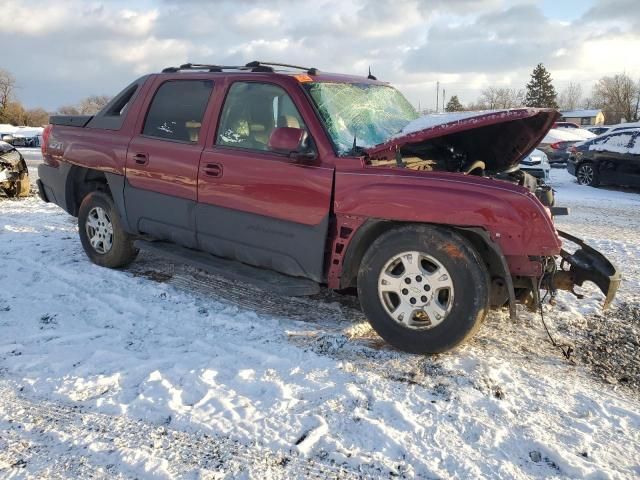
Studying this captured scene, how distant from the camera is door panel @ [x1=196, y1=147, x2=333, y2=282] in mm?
3863

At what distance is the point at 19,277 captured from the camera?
5.13m

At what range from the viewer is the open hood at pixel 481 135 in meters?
3.59

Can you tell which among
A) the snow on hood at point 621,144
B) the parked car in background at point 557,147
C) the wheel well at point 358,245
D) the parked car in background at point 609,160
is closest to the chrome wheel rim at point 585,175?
the parked car in background at point 609,160

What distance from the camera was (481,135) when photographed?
4.50 m

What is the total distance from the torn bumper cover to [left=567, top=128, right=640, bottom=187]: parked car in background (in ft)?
32.9

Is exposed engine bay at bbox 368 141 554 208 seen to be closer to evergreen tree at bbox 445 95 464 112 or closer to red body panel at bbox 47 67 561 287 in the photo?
red body panel at bbox 47 67 561 287

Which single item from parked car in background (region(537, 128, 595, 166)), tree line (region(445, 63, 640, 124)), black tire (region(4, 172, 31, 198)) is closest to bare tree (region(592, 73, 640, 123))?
tree line (region(445, 63, 640, 124))

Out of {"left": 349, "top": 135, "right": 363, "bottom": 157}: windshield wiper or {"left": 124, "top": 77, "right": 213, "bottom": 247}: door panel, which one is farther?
{"left": 124, "top": 77, "right": 213, "bottom": 247}: door panel

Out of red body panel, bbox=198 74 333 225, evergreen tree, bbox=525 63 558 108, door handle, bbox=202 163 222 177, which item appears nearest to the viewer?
red body panel, bbox=198 74 333 225

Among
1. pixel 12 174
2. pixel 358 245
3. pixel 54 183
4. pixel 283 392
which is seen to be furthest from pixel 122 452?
pixel 12 174

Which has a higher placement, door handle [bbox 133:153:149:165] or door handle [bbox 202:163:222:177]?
door handle [bbox 133:153:149:165]

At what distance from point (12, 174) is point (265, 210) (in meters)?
7.65

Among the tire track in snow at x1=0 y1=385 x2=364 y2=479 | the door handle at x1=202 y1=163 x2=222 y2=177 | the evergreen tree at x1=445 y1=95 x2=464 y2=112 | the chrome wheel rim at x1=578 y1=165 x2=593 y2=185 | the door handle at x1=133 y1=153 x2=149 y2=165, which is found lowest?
the tire track in snow at x1=0 y1=385 x2=364 y2=479

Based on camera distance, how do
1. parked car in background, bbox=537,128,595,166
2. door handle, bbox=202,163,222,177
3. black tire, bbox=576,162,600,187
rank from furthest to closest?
parked car in background, bbox=537,128,595,166 < black tire, bbox=576,162,600,187 < door handle, bbox=202,163,222,177
